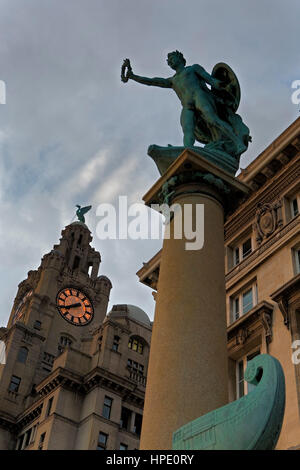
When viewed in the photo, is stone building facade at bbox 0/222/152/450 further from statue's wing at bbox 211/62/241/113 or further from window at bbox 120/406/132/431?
statue's wing at bbox 211/62/241/113

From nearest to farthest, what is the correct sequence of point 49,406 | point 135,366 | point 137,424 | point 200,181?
point 200,181 → point 137,424 → point 49,406 → point 135,366

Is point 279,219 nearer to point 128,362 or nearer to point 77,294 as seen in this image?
point 128,362

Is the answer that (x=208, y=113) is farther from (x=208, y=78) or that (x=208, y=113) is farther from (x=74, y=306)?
(x=74, y=306)

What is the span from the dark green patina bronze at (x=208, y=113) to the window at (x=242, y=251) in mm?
12141

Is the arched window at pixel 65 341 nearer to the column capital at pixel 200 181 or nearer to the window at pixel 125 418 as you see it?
the window at pixel 125 418

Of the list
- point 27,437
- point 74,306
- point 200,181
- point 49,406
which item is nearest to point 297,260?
point 200,181

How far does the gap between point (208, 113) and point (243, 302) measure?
40.4 feet

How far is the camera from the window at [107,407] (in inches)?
2197

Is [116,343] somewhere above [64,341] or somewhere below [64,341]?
below

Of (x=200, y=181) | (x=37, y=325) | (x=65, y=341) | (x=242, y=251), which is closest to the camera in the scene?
(x=200, y=181)

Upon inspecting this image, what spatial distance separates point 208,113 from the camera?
14961 mm

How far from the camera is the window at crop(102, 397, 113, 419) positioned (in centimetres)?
5581

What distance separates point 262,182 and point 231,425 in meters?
20.2

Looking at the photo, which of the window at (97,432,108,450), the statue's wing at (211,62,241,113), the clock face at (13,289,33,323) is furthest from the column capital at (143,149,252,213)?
the clock face at (13,289,33,323)
